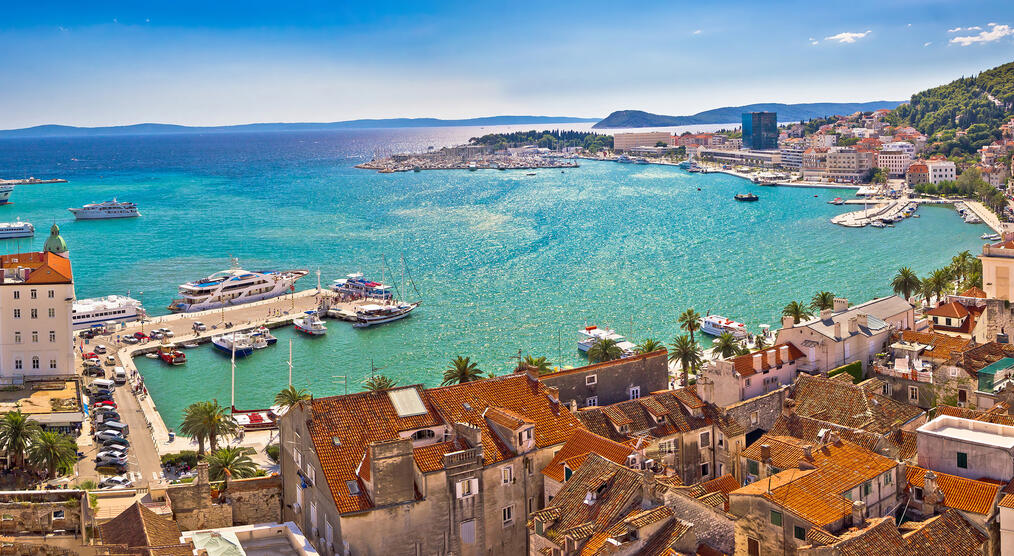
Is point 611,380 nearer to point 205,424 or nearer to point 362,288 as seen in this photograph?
point 205,424

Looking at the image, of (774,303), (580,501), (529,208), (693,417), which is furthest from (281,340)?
(529,208)

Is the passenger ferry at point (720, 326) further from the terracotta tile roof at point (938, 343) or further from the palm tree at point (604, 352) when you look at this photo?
the terracotta tile roof at point (938, 343)

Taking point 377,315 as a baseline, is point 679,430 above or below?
above

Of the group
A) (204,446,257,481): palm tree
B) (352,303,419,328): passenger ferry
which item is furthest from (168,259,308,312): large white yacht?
(204,446,257,481): palm tree

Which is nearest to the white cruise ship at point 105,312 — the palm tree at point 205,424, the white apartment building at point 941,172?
the palm tree at point 205,424

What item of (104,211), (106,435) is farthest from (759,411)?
(104,211)
